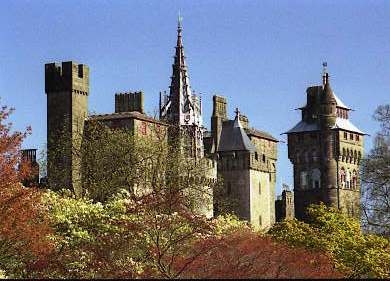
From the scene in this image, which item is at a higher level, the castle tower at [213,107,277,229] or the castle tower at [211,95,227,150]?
the castle tower at [211,95,227,150]

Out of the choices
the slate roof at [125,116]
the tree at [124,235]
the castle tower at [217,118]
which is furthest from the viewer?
the castle tower at [217,118]

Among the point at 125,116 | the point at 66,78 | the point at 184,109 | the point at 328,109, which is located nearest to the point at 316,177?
the point at 328,109

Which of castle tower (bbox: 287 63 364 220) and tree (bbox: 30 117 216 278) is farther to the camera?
castle tower (bbox: 287 63 364 220)

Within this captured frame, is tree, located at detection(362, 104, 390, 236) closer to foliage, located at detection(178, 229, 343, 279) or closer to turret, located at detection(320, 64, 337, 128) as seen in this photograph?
foliage, located at detection(178, 229, 343, 279)

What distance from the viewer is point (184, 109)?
298 ft

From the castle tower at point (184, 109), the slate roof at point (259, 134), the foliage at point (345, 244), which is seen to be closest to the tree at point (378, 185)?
the foliage at point (345, 244)

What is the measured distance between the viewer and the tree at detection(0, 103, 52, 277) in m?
36.1

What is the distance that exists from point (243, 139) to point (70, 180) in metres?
34.0

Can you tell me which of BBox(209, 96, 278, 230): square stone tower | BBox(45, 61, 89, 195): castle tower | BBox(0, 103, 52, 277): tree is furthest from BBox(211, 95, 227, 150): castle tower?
BBox(0, 103, 52, 277): tree

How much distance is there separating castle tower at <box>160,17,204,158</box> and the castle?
0.08 meters

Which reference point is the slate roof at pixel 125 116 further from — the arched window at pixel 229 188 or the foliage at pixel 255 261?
the foliage at pixel 255 261

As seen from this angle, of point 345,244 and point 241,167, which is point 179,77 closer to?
point 241,167

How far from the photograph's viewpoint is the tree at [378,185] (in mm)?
58781

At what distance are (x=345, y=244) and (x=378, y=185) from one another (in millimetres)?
13460
